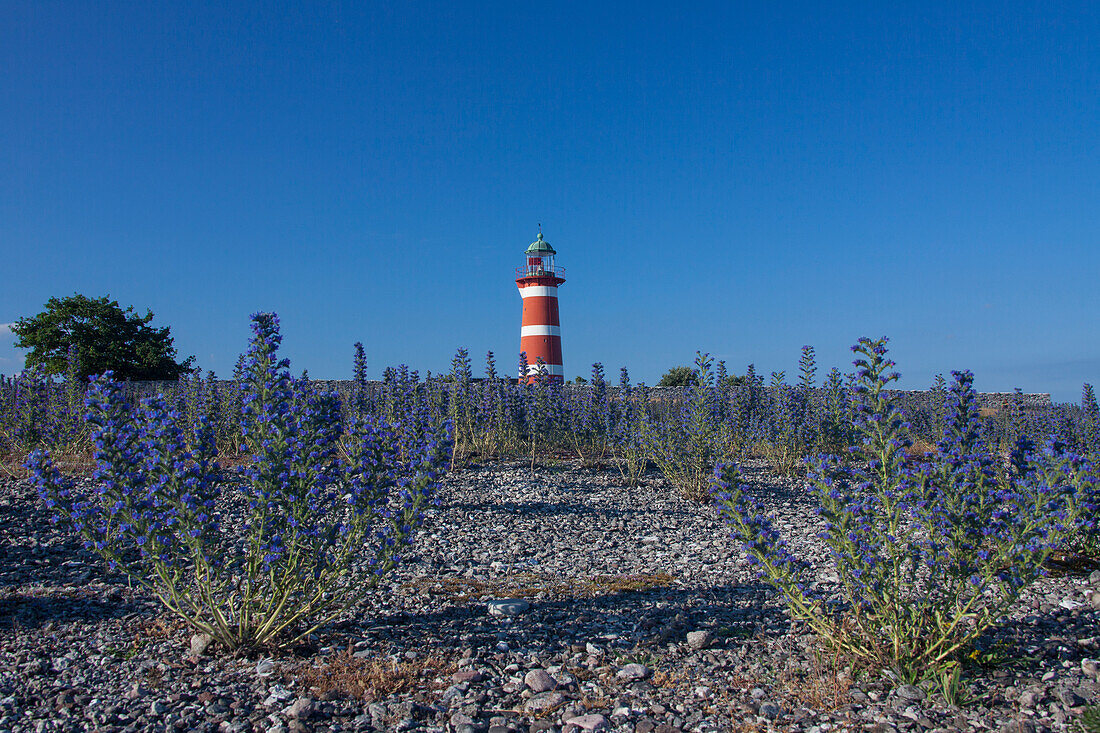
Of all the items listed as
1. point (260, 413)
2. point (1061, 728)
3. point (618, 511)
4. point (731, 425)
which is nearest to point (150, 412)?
point (260, 413)

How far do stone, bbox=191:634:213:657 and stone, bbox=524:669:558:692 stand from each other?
2339 millimetres

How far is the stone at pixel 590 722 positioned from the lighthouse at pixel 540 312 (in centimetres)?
3056

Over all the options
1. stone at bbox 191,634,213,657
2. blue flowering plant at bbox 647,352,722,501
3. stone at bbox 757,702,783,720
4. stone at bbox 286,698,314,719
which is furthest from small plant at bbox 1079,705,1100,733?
blue flowering plant at bbox 647,352,722,501

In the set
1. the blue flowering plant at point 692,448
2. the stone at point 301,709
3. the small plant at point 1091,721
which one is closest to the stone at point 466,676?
the stone at point 301,709

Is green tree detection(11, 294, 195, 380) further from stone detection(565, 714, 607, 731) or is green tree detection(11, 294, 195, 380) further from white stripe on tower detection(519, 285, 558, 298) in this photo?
stone detection(565, 714, 607, 731)

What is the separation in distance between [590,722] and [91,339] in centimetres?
3514

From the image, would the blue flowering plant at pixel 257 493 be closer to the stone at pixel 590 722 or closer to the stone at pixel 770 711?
the stone at pixel 590 722

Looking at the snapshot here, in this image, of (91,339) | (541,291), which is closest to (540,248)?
(541,291)

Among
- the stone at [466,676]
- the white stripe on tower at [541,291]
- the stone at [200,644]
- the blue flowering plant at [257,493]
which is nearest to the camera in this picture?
the stone at [466,676]

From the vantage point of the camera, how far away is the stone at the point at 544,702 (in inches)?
161

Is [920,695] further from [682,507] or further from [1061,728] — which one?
[682,507]

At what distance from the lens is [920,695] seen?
13.5 feet

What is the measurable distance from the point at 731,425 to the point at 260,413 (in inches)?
473

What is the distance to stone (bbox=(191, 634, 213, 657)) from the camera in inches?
190
